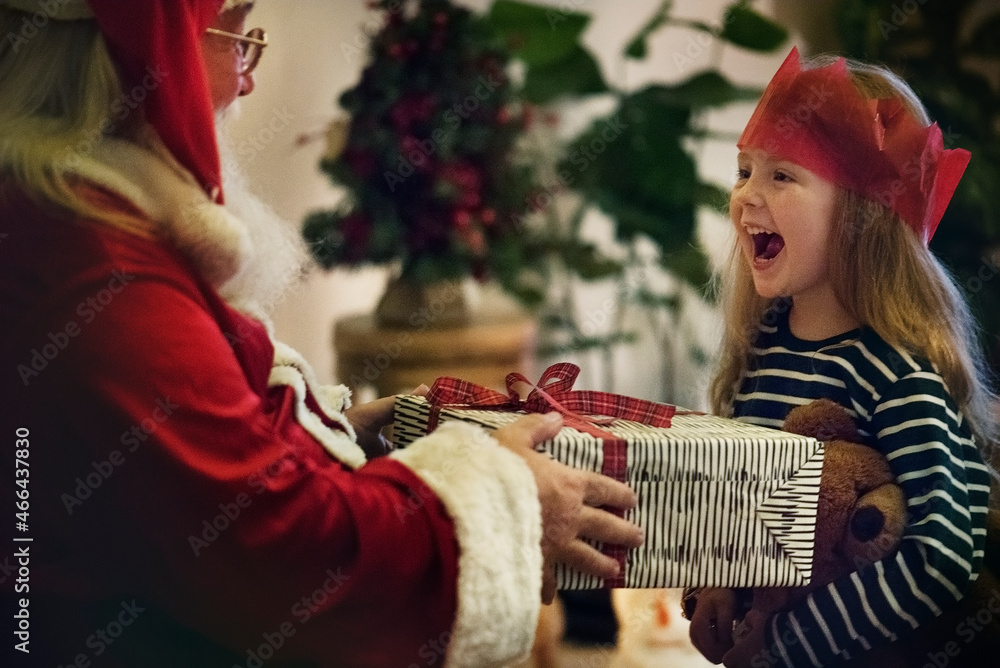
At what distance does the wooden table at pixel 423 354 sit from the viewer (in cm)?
209

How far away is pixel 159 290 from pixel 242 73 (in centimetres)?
28

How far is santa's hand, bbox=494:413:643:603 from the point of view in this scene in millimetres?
818

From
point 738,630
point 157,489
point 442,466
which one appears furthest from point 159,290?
point 738,630

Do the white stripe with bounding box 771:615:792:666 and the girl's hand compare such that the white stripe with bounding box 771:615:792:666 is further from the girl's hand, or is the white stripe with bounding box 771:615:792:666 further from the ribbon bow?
the ribbon bow

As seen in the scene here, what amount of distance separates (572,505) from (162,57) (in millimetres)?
488

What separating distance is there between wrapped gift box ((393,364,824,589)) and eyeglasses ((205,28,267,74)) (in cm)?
40

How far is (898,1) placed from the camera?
239cm

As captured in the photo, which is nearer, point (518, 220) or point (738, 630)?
point (738, 630)

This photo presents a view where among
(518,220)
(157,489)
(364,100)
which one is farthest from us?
(518,220)

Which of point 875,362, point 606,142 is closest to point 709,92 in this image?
point 606,142

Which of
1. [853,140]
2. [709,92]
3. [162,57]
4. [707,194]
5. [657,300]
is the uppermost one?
[162,57]

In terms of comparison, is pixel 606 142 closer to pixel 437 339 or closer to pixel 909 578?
pixel 437 339

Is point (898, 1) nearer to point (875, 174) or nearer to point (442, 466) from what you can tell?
point (875, 174)

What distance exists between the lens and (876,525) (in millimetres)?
901
